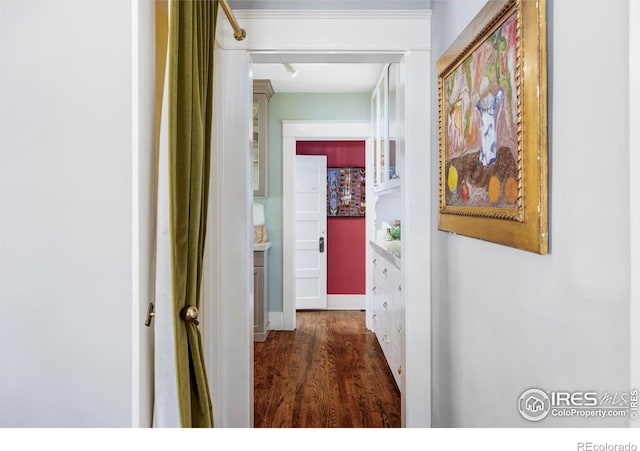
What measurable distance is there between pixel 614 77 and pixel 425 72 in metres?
1.35

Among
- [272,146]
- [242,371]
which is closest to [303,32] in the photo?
[242,371]

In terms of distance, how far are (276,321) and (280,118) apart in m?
2.29

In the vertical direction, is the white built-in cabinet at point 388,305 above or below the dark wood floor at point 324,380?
above

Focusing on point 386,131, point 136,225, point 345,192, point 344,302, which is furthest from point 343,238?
point 136,225

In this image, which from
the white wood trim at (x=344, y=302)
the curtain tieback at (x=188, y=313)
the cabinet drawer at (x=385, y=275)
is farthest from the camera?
the white wood trim at (x=344, y=302)

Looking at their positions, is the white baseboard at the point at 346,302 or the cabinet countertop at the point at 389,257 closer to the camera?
the cabinet countertop at the point at 389,257

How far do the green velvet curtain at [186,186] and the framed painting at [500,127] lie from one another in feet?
2.97

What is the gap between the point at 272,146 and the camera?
4.82 meters

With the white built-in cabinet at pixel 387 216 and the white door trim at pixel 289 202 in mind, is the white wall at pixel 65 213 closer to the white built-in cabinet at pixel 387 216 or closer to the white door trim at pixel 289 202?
the white built-in cabinet at pixel 387 216

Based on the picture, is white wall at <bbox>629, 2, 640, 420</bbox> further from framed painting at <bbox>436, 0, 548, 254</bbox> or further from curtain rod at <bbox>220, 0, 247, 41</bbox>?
curtain rod at <bbox>220, 0, 247, 41</bbox>

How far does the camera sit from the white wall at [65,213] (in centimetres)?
135

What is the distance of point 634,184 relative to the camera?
0.72m

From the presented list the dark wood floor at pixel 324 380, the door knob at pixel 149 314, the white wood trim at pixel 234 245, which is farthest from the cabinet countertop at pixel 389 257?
the door knob at pixel 149 314
